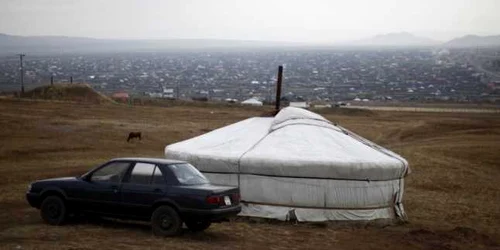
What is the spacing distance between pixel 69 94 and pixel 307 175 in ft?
129

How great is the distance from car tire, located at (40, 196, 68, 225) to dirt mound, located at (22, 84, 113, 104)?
122 feet

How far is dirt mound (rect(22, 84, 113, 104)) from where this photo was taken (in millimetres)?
49031

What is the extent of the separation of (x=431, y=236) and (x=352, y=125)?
25904 mm

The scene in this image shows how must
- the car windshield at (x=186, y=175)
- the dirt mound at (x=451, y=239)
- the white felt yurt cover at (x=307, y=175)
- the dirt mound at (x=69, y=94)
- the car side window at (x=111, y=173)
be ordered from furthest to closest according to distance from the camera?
the dirt mound at (x=69, y=94)
the white felt yurt cover at (x=307, y=175)
the dirt mound at (x=451, y=239)
the car side window at (x=111, y=173)
the car windshield at (x=186, y=175)

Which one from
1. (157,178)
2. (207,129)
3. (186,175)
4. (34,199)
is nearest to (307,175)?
(186,175)

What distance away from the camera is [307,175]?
13328 millimetres

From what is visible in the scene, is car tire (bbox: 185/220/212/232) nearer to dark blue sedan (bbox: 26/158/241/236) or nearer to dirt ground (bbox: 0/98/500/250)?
dark blue sedan (bbox: 26/158/241/236)

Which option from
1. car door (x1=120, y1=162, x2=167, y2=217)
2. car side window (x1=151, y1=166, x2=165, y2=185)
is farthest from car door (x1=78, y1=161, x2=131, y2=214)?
car side window (x1=151, y1=166, x2=165, y2=185)

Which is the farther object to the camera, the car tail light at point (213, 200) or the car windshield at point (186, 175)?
the car windshield at point (186, 175)

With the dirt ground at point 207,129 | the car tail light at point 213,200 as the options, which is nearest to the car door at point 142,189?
the dirt ground at point 207,129

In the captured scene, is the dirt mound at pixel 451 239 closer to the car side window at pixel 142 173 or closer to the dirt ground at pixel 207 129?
the dirt ground at pixel 207 129

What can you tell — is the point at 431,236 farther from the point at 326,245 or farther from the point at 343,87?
the point at 343,87

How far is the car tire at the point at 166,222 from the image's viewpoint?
36.3 ft

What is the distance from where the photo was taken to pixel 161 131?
31.3m
